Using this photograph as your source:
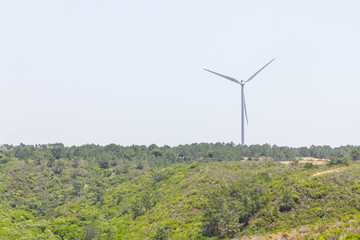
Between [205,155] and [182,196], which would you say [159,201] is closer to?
[182,196]

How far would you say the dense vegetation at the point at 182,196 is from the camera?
62.3m

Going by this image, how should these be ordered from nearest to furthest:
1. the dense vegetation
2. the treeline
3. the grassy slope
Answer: the grassy slope → the dense vegetation → the treeline

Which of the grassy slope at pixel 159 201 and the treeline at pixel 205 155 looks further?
Answer: the treeline at pixel 205 155

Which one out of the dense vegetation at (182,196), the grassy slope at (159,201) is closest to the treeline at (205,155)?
the dense vegetation at (182,196)

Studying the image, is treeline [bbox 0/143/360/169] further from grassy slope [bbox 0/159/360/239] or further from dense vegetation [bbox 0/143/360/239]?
grassy slope [bbox 0/159/360/239]

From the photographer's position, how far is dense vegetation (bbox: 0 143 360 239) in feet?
204

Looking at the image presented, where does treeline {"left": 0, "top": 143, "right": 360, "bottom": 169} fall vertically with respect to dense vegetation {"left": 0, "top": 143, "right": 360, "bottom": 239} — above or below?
above

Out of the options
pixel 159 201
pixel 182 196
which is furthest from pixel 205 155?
pixel 182 196

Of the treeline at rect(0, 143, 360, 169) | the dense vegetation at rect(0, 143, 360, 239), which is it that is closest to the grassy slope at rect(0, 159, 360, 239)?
the dense vegetation at rect(0, 143, 360, 239)

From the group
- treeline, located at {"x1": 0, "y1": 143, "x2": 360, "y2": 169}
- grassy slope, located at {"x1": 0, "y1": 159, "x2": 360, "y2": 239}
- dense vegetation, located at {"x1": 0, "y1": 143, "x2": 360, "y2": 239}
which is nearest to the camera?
grassy slope, located at {"x1": 0, "y1": 159, "x2": 360, "y2": 239}

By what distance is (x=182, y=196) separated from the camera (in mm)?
94688

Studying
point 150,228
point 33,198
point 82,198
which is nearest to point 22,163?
point 33,198

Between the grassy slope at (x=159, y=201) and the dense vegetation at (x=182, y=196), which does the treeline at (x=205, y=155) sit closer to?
the dense vegetation at (x=182, y=196)

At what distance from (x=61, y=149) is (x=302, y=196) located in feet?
512
